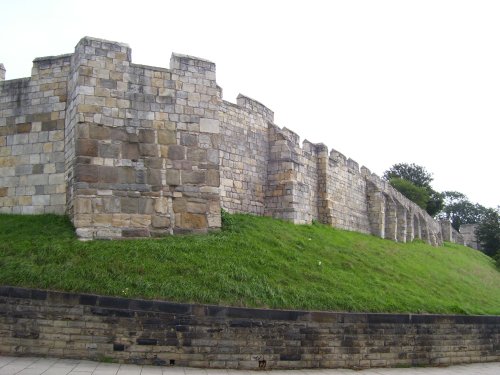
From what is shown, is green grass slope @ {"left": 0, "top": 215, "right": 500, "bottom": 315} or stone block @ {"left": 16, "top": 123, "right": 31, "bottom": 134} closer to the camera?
green grass slope @ {"left": 0, "top": 215, "right": 500, "bottom": 315}

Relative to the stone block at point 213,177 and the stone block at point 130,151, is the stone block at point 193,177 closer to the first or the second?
the stone block at point 213,177

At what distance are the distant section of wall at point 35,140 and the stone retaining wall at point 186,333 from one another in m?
4.27

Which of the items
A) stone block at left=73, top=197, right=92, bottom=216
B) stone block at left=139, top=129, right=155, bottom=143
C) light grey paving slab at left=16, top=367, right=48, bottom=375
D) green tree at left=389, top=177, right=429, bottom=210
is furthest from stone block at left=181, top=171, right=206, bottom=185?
green tree at left=389, top=177, right=429, bottom=210

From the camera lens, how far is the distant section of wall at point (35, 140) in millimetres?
13266

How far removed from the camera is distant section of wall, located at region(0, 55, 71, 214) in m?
13.3

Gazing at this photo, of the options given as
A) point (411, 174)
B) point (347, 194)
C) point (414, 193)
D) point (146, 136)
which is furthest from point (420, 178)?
point (146, 136)

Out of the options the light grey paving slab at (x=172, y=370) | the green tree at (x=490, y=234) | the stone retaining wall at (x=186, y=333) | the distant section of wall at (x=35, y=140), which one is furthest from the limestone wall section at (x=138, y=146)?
the green tree at (x=490, y=234)

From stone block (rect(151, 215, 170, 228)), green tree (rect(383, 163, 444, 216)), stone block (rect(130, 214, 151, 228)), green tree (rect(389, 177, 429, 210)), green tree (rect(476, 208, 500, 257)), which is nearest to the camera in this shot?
stone block (rect(130, 214, 151, 228))

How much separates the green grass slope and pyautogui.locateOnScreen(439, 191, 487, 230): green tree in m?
76.0

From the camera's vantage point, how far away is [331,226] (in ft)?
71.6

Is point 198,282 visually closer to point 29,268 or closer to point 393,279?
point 29,268

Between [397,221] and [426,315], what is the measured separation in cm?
1785

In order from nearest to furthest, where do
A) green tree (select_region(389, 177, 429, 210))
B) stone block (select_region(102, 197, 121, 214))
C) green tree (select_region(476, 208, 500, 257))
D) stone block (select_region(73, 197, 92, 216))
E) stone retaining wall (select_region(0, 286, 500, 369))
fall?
stone retaining wall (select_region(0, 286, 500, 369)), stone block (select_region(73, 197, 92, 216)), stone block (select_region(102, 197, 121, 214)), green tree (select_region(476, 208, 500, 257)), green tree (select_region(389, 177, 429, 210))

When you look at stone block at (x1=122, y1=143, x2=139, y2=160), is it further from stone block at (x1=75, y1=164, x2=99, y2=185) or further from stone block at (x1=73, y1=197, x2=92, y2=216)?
stone block at (x1=73, y1=197, x2=92, y2=216)
